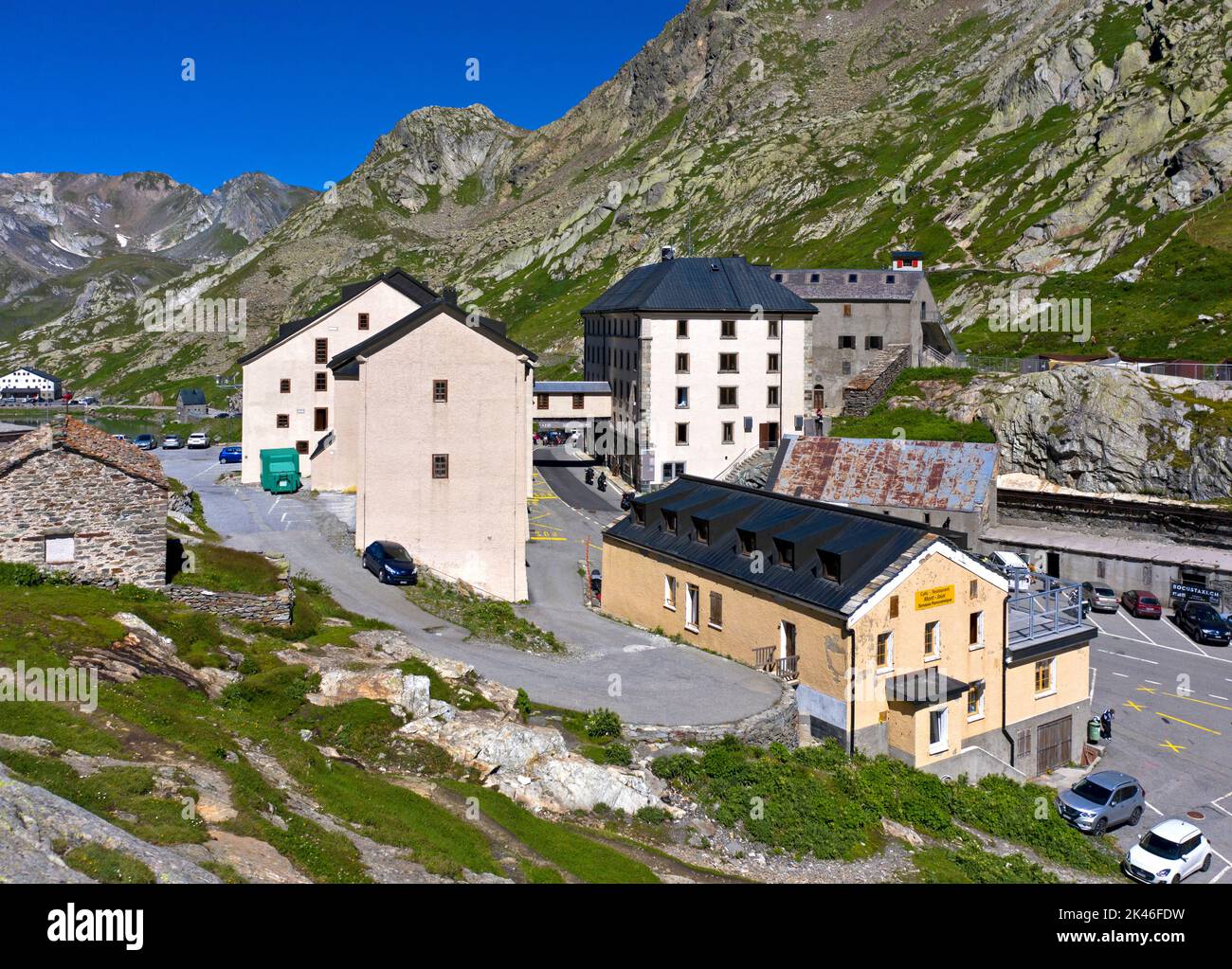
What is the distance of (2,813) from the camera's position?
14.7m

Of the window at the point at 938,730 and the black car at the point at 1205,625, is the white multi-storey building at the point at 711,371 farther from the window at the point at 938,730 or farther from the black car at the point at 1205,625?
the window at the point at 938,730

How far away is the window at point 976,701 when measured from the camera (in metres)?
37.6

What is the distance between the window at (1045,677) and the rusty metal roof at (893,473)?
23790 mm

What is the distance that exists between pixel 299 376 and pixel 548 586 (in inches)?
1152

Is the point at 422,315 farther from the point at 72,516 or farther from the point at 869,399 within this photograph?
the point at 869,399

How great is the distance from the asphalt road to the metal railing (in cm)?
1054

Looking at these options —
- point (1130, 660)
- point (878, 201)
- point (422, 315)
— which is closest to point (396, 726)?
point (422, 315)

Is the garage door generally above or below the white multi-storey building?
below

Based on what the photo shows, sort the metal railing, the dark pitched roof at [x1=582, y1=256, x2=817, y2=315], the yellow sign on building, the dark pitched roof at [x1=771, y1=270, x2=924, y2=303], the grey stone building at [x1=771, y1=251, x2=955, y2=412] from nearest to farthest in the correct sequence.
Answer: the yellow sign on building, the metal railing, the dark pitched roof at [x1=582, y1=256, x2=817, y2=315], the dark pitched roof at [x1=771, y1=270, x2=924, y2=303], the grey stone building at [x1=771, y1=251, x2=955, y2=412]

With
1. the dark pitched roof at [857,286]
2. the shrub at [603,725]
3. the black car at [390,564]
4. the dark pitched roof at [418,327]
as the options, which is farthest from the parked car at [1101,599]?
the shrub at [603,725]

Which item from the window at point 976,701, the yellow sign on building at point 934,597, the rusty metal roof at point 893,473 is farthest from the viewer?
the rusty metal roof at point 893,473

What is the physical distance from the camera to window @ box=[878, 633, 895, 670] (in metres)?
35.6

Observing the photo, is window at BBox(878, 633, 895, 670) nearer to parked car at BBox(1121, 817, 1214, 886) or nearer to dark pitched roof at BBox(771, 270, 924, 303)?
parked car at BBox(1121, 817, 1214, 886)

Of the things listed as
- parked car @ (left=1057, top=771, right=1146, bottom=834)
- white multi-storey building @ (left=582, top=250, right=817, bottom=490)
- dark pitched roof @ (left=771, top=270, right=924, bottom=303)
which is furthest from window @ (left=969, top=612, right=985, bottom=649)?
dark pitched roof @ (left=771, top=270, right=924, bottom=303)
